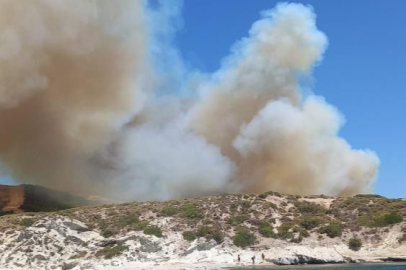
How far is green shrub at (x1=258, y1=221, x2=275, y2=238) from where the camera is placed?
183ft

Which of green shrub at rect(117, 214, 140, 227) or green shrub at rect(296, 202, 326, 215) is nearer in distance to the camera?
green shrub at rect(117, 214, 140, 227)

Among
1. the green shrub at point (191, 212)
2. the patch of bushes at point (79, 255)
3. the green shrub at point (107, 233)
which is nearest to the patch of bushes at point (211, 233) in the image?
the green shrub at point (191, 212)

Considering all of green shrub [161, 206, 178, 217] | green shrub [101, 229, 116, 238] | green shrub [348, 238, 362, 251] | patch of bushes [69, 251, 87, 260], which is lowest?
patch of bushes [69, 251, 87, 260]

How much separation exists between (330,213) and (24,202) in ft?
150

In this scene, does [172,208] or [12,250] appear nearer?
[12,250]

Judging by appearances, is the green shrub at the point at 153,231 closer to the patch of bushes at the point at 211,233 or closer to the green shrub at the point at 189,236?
the green shrub at the point at 189,236

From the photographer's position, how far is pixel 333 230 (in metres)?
55.3

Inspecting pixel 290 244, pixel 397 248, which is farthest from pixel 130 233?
pixel 397 248

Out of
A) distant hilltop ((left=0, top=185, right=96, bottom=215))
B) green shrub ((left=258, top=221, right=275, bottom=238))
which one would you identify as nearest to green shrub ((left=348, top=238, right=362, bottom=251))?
green shrub ((left=258, top=221, right=275, bottom=238))

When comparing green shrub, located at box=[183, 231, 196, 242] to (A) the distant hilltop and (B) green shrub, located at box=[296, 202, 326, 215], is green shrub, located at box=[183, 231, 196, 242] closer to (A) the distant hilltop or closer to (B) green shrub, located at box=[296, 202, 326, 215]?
(B) green shrub, located at box=[296, 202, 326, 215]

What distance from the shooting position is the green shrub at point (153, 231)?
54.3 metres

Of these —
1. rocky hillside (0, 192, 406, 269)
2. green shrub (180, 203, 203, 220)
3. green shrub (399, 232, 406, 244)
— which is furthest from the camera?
green shrub (180, 203, 203, 220)

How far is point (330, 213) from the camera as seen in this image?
6191 cm

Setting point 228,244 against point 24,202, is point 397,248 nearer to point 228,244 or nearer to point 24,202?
point 228,244
